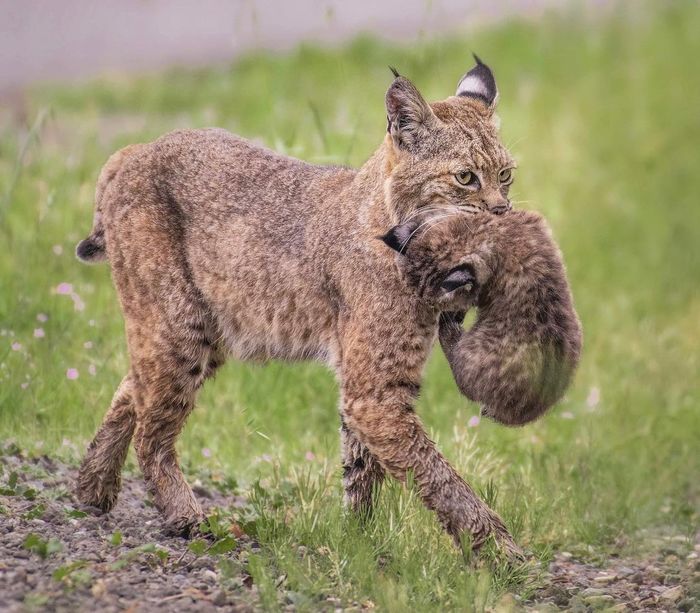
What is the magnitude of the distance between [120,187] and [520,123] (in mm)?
5140

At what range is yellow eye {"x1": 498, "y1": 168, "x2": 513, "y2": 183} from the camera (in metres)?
5.04

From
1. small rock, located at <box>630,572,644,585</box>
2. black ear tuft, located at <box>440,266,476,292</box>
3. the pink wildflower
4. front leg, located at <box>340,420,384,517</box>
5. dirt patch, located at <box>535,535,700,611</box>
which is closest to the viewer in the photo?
black ear tuft, located at <box>440,266,476,292</box>

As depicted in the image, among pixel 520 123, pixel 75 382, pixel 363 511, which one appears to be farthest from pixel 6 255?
pixel 520 123

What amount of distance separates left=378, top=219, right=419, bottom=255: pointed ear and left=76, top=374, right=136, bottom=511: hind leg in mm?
1472

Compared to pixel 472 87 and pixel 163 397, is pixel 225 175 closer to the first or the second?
pixel 163 397

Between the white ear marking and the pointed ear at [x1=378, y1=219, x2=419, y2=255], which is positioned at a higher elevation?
the white ear marking

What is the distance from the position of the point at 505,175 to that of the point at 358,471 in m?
1.34

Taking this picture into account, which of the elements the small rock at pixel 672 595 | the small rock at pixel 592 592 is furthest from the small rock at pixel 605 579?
the small rock at pixel 672 595

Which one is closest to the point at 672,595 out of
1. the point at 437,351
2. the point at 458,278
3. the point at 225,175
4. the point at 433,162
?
the point at 458,278

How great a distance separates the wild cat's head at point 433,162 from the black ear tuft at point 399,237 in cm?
24

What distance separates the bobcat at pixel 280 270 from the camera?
471 centimetres

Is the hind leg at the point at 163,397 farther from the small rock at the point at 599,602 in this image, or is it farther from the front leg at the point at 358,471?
the small rock at the point at 599,602

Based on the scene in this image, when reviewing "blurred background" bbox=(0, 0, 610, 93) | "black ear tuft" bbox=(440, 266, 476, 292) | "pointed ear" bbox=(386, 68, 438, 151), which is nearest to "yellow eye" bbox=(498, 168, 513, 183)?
"pointed ear" bbox=(386, 68, 438, 151)

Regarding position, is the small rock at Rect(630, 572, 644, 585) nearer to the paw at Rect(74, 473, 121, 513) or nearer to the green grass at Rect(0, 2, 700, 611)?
the green grass at Rect(0, 2, 700, 611)
